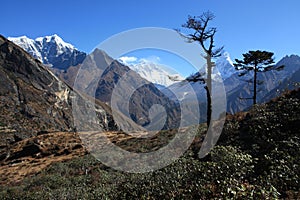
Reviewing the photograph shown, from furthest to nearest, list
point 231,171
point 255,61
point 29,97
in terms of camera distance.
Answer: point 29,97, point 255,61, point 231,171

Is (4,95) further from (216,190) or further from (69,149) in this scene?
(216,190)

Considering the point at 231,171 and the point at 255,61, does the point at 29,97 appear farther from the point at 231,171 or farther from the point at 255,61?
the point at 231,171

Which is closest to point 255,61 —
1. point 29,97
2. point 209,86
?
point 209,86

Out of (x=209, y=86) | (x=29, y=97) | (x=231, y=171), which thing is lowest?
(x=231, y=171)

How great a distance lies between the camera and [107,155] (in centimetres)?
3030

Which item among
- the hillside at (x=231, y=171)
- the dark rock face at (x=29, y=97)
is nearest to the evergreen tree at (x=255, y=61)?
the hillside at (x=231, y=171)

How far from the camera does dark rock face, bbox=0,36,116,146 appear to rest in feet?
297

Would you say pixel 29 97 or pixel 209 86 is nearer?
pixel 209 86

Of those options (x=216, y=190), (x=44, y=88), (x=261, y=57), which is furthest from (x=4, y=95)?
(x=216, y=190)

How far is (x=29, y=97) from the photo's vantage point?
113 meters

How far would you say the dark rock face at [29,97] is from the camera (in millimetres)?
90594

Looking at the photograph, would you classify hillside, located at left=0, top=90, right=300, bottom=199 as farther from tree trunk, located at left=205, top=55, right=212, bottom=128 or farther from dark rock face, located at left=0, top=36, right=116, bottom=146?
dark rock face, located at left=0, top=36, right=116, bottom=146

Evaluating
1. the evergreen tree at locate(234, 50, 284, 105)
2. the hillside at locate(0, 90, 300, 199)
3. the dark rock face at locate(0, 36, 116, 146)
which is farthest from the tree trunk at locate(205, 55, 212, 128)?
the dark rock face at locate(0, 36, 116, 146)

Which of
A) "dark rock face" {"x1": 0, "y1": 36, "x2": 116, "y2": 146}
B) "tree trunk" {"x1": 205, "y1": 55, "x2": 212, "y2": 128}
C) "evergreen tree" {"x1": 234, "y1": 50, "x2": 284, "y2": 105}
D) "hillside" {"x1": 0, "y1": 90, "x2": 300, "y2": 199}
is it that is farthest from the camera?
"dark rock face" {"x1": 0, "y1": 36, "x2": 116, "y2": 146}
